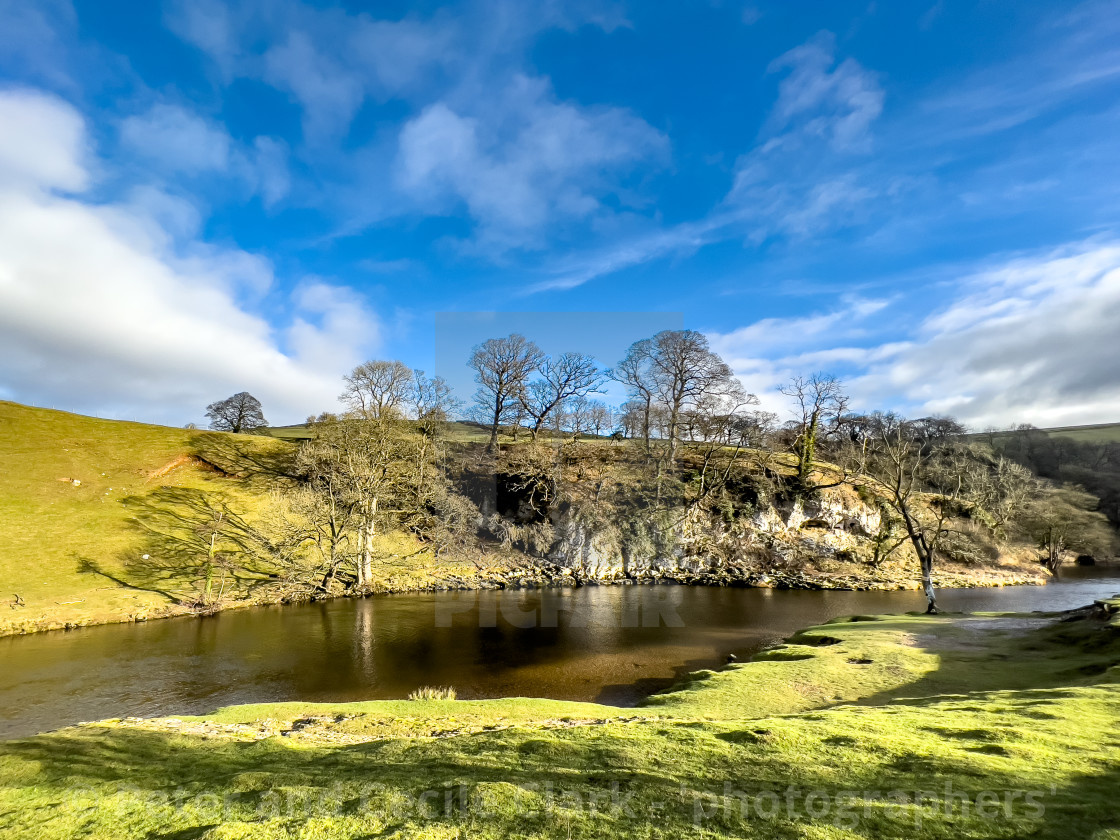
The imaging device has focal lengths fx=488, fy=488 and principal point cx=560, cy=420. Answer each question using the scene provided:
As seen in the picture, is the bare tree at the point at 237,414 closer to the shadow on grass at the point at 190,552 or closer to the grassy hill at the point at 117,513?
the grassy hill at the point at 117,513

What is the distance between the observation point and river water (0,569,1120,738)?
16.2 m

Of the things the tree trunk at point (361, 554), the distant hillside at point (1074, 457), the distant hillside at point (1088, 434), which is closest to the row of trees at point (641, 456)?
the tree trunk at point (361, 554)

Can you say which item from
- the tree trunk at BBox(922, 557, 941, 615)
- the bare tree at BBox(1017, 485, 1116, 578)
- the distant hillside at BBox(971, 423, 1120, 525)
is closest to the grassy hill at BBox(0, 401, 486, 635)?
the tree trunk at BBox(922, 557, 941, 615)

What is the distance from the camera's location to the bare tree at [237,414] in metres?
67.8

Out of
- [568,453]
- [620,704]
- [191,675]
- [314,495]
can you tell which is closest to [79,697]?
[191,675]

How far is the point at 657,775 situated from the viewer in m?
5.87

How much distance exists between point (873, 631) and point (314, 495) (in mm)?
36811

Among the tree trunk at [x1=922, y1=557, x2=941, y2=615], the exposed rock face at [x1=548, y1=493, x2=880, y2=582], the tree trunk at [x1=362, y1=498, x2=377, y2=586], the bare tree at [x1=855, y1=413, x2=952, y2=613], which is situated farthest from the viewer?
the exposed rock face at [x1=548, y1=493, x2=880, y2=582]

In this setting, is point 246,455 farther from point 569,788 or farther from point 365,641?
point 569,788

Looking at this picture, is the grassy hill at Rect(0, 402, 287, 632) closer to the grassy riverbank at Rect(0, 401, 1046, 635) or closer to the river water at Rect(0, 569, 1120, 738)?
the grassy riverbank at Rect(0, 401, 1046, 635)

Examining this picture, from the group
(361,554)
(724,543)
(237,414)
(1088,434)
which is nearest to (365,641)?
(361,554)

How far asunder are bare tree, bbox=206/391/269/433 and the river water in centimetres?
4708

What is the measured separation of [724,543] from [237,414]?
65.7 m

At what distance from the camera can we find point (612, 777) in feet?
19.2
